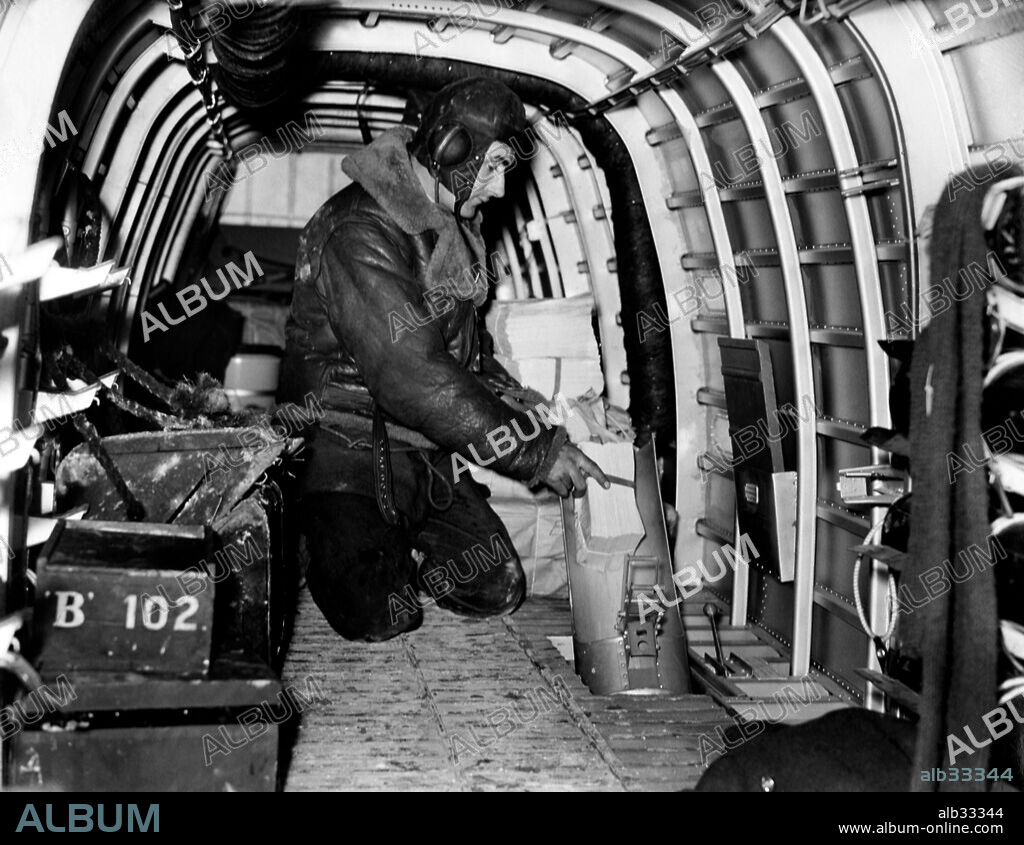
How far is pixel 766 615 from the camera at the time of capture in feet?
14.0

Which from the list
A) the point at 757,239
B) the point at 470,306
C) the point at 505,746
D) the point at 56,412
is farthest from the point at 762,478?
the point at 56,412

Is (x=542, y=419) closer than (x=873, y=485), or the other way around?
(x=873, y=485)

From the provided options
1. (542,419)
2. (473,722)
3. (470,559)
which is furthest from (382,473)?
(473,722)

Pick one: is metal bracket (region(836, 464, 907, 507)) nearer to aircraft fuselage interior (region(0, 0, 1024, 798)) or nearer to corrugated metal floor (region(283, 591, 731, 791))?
Answer: aircraft fuselage interior (region(0, 0, 1024, 798))

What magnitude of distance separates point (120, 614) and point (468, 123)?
2.51 meters

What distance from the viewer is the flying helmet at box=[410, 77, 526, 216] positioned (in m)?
3.80

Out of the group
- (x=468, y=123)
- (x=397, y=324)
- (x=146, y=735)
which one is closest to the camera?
(x=146, y=735)

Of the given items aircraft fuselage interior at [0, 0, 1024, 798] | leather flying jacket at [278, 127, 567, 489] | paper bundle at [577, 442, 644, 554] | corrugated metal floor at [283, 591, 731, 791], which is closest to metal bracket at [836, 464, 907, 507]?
aircraft fuselage interior at [0, 0, 1024, 798]

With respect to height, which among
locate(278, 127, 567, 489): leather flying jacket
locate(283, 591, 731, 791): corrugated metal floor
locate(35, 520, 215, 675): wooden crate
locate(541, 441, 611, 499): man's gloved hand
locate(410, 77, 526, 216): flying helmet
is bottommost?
locate(283, 591, 731, 791): corrugated metal floor

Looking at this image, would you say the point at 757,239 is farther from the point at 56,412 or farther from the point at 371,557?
the point at 56,412

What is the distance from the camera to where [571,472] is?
3.46 metres

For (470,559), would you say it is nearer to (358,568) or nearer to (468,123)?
(358,568)

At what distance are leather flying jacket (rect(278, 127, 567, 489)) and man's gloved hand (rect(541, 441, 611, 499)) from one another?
1.5 inches
